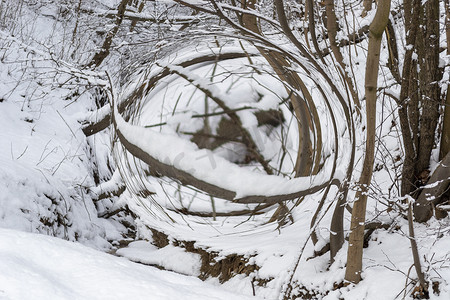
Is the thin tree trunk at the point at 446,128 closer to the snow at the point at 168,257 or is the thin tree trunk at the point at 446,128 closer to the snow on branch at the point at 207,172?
the snow at the point at 168,257

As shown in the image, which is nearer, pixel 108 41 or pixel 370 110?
pixel 370 110

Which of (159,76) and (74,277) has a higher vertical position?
(159,76)

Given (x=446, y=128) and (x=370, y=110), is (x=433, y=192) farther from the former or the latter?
(x=370, y=110)

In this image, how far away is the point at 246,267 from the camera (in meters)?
3.03

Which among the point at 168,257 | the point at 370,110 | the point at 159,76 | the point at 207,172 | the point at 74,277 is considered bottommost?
the point at 168,257

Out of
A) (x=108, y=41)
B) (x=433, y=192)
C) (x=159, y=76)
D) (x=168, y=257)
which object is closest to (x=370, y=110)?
(x=159, y=76)

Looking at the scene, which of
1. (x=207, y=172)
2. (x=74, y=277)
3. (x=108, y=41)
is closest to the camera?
(x=207, y=172)

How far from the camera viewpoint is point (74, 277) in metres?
1.55

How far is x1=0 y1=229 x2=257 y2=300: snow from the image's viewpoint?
1386 millimetres

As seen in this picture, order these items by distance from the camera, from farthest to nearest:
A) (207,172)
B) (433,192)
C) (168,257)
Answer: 1. (168,257)
2. (433,192)
3. (207,172)

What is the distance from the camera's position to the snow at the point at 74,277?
1.39 metres

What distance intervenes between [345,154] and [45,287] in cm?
95

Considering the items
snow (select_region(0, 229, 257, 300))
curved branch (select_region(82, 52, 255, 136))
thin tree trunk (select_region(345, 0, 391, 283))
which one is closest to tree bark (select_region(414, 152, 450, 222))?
thin tree trunk (select_region(345, 0, 391, 283))

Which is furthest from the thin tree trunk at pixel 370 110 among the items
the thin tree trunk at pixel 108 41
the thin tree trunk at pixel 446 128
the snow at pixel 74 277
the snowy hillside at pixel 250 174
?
the thin tree trunk at pixel 108 41
